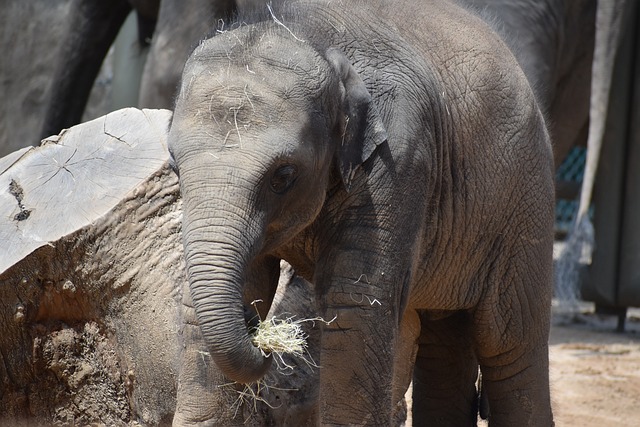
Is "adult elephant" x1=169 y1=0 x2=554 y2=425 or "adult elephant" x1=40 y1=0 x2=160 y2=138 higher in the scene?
"adult elephant" x1=40 y1=0 x2=160 y2=138

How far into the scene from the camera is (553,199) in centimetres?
358

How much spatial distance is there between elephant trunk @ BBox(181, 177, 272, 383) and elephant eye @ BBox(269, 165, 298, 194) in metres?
0.10

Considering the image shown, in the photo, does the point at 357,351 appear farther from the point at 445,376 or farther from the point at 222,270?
the point at 445,376

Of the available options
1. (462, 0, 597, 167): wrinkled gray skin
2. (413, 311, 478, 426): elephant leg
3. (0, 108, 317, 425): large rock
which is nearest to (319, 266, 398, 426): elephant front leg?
(0, 108, 317, 425): large rock

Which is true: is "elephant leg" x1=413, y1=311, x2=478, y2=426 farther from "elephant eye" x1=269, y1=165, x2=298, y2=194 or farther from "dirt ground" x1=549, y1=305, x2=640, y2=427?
"elephant eye" x1=269, y1=165, x2=298, y2=194

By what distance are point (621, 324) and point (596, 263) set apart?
1.30ft

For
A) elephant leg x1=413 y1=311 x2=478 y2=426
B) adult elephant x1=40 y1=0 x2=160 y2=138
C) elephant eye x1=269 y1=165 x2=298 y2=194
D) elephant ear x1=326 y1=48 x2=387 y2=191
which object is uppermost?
adult elephant x1=40 y1=0 x2=160 y2=138

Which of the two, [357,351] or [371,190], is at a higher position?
[371,190]

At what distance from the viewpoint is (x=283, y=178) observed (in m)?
2.71

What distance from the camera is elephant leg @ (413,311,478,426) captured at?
388 centimetres

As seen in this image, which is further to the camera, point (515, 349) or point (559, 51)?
point (559, 51)

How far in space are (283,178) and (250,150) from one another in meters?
0.12

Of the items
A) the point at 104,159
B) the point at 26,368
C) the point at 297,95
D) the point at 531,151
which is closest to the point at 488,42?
the point at 531,151

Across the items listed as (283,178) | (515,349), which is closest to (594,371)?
(515,349)
